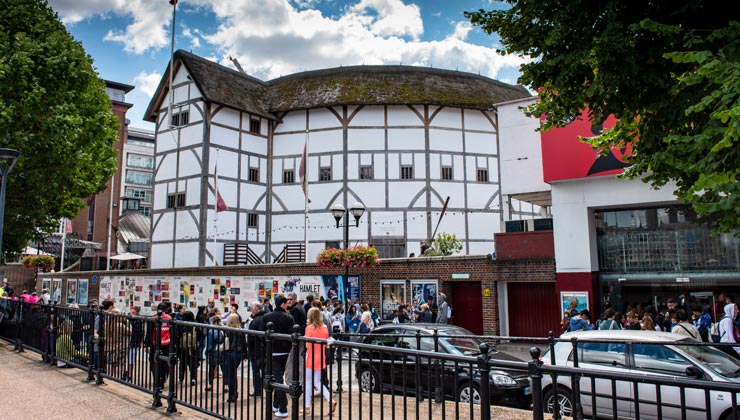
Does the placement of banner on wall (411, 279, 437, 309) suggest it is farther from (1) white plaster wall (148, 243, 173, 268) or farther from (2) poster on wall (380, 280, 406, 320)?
(1) white plaster wall (148, 243, 173, 268)

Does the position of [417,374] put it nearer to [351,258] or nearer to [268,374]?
[268,374]

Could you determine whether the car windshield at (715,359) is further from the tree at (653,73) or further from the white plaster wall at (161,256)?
the white plaster wall at (161,256)

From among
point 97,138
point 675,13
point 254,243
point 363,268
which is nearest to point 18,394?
point 675,13

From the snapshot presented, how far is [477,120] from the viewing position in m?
34.7

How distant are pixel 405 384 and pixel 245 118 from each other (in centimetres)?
3092

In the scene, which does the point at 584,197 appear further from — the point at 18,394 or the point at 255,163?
the point at 255,163

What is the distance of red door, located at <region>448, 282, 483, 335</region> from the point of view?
64.3 feet

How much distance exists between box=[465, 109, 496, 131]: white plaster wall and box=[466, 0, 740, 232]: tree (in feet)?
87.2

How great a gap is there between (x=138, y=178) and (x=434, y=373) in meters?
83.3

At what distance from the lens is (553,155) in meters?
17.5

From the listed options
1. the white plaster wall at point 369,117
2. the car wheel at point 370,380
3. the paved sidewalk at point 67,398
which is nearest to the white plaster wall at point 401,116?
the white plaster wall at point 369,117

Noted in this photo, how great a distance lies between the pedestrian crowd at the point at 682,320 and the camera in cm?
1179

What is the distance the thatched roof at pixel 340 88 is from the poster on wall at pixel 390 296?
1577 cm

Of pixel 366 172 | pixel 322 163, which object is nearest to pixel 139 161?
pixel 322 163
